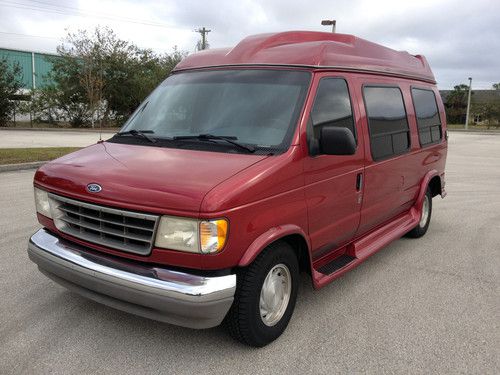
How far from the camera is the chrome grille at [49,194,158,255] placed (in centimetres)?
299

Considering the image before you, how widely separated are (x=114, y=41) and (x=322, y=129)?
33.8 metres

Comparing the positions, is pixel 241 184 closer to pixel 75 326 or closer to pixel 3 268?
pixel 75 326

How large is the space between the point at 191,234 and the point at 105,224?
2.24 ft

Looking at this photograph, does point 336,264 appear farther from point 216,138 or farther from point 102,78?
point 102,78

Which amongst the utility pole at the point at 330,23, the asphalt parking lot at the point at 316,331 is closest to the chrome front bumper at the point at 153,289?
the asphalt parking lot at the point at 316,331

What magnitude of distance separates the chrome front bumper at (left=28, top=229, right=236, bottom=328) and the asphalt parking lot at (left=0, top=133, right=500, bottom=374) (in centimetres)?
41

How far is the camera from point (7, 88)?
30.7 m

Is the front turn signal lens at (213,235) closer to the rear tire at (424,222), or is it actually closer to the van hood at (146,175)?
the van hood at (146,175)

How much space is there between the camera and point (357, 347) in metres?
3.39

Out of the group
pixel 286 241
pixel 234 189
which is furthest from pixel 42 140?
pixel 234 189

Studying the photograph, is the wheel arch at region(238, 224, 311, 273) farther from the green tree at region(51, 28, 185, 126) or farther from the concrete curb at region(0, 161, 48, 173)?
the green tree at region(51, 28, 185, 126)

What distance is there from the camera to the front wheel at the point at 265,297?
313 cm

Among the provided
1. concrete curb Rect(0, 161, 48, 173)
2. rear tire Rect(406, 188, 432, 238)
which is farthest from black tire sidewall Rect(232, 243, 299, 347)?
concrete curb Rect(0, 161, 48, 173)

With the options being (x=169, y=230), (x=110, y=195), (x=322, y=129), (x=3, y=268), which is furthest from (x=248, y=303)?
(x=3, y=268)
